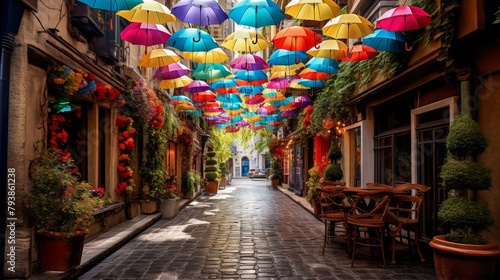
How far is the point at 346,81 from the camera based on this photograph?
41.3ft

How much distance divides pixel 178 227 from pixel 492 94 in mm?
8878

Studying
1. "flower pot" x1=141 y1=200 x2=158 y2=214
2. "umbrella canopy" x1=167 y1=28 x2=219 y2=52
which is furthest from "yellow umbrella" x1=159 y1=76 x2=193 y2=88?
"flower pot" x1=141 y1=200 x2=158 y2=214

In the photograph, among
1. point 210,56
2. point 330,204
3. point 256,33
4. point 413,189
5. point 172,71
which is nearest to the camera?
point 413,189

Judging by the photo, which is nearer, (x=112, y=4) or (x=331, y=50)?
(x=112, y=4)

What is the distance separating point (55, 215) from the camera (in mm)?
6023

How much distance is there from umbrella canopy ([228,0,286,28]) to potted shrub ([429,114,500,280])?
429 cm

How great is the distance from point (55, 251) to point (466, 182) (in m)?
6.22

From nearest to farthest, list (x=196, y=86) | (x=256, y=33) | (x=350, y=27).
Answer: (x=350, y=27), (x=256, y=33), (x=196, y=86)

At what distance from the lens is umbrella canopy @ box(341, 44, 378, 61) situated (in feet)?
30.3

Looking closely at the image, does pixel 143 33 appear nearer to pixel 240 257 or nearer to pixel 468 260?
pixel 240 257

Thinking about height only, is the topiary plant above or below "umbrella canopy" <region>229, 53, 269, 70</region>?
below

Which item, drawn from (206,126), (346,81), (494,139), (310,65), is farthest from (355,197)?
(206,126)

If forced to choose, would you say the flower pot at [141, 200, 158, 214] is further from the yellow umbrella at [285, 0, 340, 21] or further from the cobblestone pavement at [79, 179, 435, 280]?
the yellow umbrella at [285, 0, 340, 21]

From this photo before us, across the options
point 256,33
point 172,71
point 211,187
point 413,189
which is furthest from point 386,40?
point 211,187
